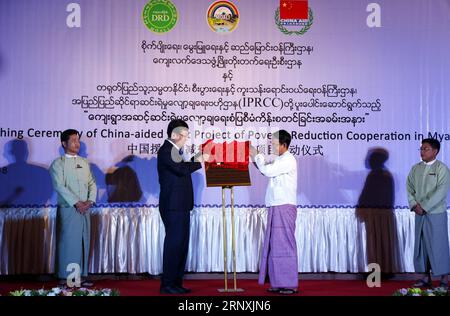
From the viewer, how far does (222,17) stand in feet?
26.2

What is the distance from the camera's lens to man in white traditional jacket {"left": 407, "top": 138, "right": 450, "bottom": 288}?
712 centimetres

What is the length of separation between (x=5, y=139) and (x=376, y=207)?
4.08 m

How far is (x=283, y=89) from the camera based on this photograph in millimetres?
7941

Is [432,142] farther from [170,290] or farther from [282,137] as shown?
[170,290]

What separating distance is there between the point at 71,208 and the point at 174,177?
1.21 m

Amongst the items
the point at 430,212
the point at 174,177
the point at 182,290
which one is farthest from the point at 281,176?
the point at 430,212

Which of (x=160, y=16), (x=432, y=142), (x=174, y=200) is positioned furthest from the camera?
(x=160, y=16)

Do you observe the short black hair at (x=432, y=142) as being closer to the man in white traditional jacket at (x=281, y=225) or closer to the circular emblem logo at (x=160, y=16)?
the man in white traditional jacket at (x=281, y=225)

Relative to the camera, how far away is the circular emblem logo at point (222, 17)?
7.98 m

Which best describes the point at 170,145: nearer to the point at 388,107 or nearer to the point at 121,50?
the point at 121,50

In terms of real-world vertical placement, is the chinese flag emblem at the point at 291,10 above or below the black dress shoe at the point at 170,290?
above

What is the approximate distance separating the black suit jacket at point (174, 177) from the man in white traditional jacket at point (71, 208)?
999mm

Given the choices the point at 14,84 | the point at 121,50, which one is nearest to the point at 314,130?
the point at 121,50

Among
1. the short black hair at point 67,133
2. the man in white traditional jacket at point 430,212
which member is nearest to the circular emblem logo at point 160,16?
the short black hair at point 67,133
